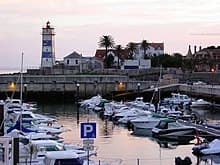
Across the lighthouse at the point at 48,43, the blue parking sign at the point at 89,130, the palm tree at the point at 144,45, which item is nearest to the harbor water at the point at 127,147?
the blue parking sign at the point at 89,130

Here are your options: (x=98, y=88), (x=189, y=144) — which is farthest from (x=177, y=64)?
(x=189, y=144)

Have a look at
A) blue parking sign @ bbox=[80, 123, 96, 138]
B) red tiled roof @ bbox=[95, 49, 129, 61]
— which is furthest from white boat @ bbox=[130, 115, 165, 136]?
red tiled roof @ bbox=[95, 49, 129, 61]

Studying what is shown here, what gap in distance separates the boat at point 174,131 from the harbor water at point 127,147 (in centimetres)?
70

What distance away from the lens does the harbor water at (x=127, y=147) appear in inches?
1302

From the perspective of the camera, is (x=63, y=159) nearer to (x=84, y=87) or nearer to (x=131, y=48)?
(x=84, y=87)

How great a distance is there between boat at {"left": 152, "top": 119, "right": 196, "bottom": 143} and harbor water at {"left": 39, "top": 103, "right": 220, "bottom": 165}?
0.70 metres

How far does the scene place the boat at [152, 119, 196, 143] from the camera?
41.8m

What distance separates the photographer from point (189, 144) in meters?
40.7

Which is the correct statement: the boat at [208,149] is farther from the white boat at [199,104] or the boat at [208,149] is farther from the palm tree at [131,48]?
the palm tree at [131,48]

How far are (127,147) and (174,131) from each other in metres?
4.56

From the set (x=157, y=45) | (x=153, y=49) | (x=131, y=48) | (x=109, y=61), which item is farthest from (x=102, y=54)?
(x=157, y=45)

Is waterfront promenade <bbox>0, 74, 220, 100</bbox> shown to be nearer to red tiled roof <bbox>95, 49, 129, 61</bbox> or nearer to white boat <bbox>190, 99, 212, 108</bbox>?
white boat <bbox>190, 99, 212, 108</bbox>

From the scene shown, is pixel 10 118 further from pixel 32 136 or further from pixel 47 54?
pixel 47 54

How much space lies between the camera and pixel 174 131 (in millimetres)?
42375
